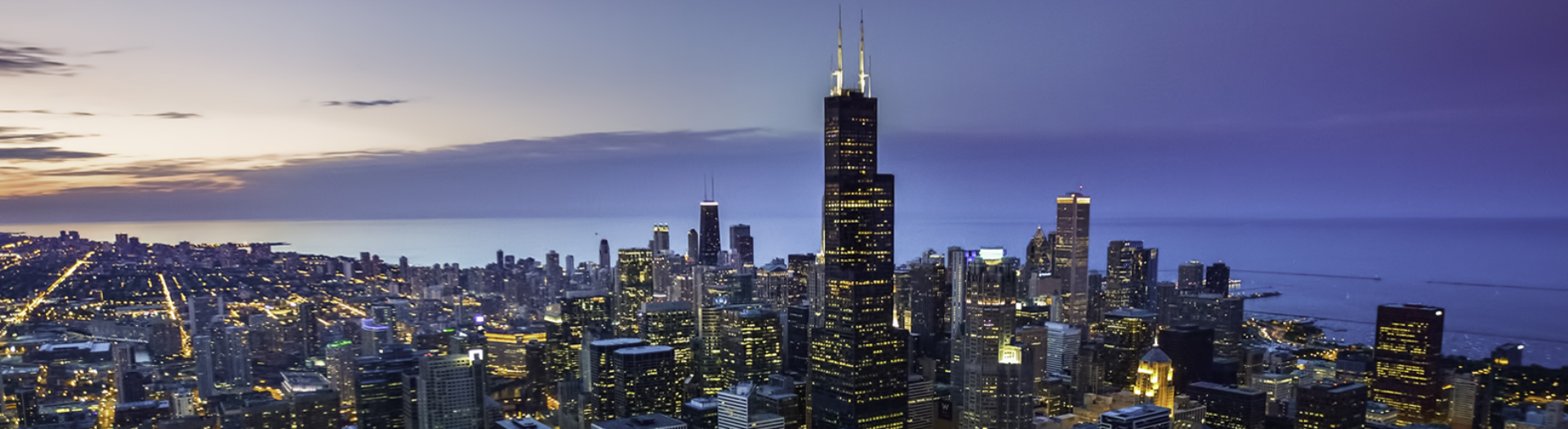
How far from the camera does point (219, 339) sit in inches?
1391

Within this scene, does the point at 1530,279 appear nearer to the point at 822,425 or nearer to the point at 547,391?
the point at 822,425

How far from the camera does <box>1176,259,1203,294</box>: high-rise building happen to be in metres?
44.9

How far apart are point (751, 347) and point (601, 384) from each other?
6886mm

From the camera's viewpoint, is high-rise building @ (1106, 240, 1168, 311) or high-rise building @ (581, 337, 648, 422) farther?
high-rise building @ (1106, 240, 1168, 311)

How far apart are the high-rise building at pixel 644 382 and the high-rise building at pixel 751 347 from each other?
14.7 feet

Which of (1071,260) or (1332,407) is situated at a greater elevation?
(1071,260)

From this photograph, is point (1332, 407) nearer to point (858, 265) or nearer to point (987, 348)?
point (987, 348)

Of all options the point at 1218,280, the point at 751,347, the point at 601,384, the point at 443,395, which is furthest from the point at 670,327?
the point at 1218,280

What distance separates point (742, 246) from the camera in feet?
183

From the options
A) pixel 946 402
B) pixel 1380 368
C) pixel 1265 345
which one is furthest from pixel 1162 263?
pixel 946 402

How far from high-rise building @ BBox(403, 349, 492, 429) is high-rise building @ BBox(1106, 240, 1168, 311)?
112ft

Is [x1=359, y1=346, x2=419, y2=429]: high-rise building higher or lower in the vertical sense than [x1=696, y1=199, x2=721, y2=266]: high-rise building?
lower

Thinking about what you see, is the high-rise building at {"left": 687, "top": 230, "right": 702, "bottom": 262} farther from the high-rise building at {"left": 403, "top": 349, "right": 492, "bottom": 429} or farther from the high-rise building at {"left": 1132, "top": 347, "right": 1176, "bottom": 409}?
the high-rise building at {"left": 1132, "top": 347, "right": 1176, "bottom": 409}

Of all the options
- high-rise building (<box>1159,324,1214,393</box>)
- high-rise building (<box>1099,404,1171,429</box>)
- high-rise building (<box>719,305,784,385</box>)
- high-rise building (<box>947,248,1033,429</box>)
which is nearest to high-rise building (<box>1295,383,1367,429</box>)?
high-rise building (<box>1099,404,1171,429</box>)
